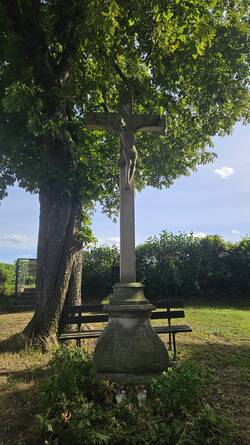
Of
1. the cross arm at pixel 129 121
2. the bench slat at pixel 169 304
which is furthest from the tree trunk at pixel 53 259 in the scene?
the cross arm at pixel 129 121

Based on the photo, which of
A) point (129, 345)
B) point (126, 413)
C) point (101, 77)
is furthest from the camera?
point (101, 77)

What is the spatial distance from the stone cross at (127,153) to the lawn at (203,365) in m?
1.84

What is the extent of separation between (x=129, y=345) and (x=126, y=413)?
3.54 feet

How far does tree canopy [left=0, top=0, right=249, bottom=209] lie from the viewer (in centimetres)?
675

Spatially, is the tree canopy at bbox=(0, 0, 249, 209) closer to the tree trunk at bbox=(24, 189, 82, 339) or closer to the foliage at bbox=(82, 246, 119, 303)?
the tree trunk at bbox=(24, 189, 82, 339)

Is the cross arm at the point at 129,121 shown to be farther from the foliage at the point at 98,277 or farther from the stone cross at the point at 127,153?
the foliage at the point at 98,277

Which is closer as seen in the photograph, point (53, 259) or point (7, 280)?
point (53, 259)

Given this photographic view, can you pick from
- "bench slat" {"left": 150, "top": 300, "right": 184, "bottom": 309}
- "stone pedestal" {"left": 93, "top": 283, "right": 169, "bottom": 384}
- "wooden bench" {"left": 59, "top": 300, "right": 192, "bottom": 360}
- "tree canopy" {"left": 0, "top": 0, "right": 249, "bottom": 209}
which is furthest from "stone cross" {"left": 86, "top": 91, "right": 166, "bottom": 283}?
"bench slat" {"left": 150, "top": 300, "right": 184, "bottom": 309}

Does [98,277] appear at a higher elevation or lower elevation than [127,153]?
lower

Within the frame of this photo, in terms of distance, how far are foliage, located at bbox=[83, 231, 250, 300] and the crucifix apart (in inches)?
436

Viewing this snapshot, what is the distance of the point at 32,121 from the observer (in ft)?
22.3

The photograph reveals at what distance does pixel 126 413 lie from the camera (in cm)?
378

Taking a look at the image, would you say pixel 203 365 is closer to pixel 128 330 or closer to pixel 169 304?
pixel 169 304

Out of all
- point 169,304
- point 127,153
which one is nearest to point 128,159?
point 127,153
